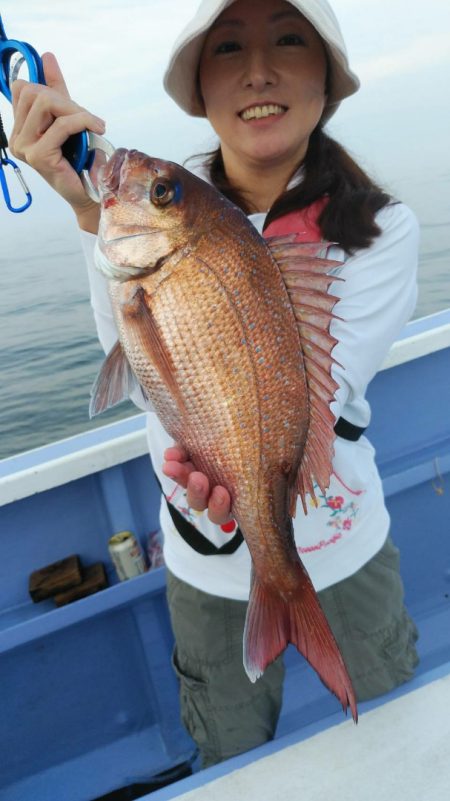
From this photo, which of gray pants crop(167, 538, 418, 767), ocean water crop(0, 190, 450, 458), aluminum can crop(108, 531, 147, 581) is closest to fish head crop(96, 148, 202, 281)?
gray pants crop(167, 538, 418, 767)

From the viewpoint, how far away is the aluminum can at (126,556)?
264 centimetres

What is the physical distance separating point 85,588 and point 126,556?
20 cm

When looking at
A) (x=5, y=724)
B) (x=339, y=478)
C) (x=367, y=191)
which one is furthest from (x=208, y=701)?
(x=367, y=191)

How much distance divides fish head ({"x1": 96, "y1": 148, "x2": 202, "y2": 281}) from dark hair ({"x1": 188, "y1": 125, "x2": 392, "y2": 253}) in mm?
478

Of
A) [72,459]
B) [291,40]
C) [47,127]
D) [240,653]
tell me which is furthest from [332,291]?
[72,459]

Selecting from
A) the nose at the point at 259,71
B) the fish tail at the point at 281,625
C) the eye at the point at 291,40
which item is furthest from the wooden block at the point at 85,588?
the eye at the point at 291,40

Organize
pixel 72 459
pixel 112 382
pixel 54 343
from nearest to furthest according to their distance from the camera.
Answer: pixel 112 382, pixel 72 459, pixel 54 343

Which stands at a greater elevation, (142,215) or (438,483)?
(142,215)

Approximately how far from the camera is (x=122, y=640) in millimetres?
2846

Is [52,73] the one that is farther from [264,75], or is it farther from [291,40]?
[291,40]

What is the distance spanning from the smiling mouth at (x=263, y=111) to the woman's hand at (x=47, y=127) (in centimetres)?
48

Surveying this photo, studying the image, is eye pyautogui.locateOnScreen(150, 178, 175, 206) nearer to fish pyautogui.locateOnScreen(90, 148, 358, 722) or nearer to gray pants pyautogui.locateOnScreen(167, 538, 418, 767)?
fish pyautogui.locateOnScreen(90, 148, 358, 722)

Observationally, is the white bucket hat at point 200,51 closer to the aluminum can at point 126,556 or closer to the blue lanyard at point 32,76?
the blue lanyard at point 32,76

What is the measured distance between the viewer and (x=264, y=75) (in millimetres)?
1620
